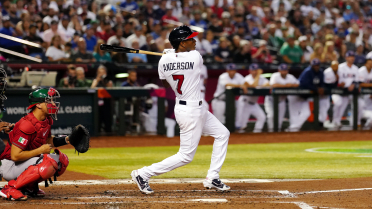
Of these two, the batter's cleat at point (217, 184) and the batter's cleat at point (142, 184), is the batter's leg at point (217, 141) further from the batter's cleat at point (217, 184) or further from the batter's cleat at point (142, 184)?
the batter's cleat at point (142, 184)

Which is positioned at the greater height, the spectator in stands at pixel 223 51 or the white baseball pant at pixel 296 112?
the spectator in stands at pixel 223 51

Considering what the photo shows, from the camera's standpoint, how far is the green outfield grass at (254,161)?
7586 millimetres

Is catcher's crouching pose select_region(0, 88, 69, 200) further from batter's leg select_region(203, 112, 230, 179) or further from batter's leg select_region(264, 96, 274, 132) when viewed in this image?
batter's leg select_region(264, 96, 274, 132)

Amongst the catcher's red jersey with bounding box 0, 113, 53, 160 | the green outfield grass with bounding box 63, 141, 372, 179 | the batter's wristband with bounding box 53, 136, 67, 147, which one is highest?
the catcher's red jersey with bounding box 0, 113, 53, 160

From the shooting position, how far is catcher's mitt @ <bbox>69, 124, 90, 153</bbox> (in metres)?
5.67

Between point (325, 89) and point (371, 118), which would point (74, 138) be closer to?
point (325, 89)

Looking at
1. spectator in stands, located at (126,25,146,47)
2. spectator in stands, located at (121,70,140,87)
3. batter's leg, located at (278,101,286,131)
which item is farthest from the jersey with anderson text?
spectator in stands, located at (126,25,146,47)

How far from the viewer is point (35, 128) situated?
5445 mm

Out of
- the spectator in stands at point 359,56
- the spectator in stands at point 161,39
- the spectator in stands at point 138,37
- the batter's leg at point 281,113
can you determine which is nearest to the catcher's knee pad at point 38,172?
the batter's leg at point 281,113

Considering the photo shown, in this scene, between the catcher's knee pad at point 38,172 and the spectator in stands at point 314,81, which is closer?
the catcher's knee pad at point 38,172

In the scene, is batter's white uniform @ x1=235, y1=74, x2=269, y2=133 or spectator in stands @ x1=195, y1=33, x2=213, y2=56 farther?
spectator in stands @ x1=195, y1=33, x2=213, y2=56

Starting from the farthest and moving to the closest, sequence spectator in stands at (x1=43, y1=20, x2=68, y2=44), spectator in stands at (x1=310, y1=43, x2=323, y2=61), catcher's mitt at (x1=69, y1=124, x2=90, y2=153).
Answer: spectator in stands at (x1=310, y1=43, x2=323, y2=61) → spectator in stands at (x1=43, y1=20, x2=68, y2=44) → catcher's mitt at (x1=69, y1=124, x2=90, y2=153)

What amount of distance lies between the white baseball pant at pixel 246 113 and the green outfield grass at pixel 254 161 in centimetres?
207

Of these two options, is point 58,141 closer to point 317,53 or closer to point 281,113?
point 281,113
